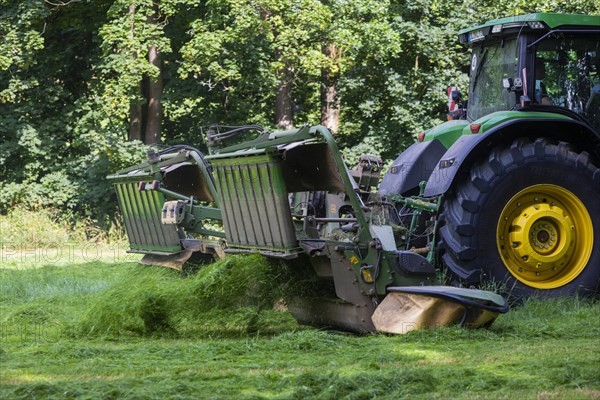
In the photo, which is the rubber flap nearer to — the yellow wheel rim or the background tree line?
the yellow wheel rim

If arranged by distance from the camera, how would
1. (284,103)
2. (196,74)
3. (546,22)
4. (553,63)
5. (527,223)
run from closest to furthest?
(527,223)
(546,22)
(553,63)
(196,74)
(284,103)

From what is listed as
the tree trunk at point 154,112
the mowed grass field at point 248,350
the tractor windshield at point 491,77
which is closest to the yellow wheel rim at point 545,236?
the mowed grass field at point 248,350

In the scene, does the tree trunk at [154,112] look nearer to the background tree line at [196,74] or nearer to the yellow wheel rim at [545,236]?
the background tree line at [196,74]

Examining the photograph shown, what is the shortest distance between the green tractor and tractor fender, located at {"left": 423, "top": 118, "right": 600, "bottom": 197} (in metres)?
0.01

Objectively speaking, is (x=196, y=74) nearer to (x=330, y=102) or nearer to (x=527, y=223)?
(x=330, y=102)

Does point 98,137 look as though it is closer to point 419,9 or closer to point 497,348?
point 419,9

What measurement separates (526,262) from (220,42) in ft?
37.5

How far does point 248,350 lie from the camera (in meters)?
7.05

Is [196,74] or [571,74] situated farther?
[196,74]

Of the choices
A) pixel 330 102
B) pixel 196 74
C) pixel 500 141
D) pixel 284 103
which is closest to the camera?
pixel 500 141

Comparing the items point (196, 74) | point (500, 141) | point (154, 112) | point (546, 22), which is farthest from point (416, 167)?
point (154, 112)

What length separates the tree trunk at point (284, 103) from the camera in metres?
21.5

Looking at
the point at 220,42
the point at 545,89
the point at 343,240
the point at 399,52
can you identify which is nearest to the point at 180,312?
the point at 343,240

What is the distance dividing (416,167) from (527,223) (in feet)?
5.42
